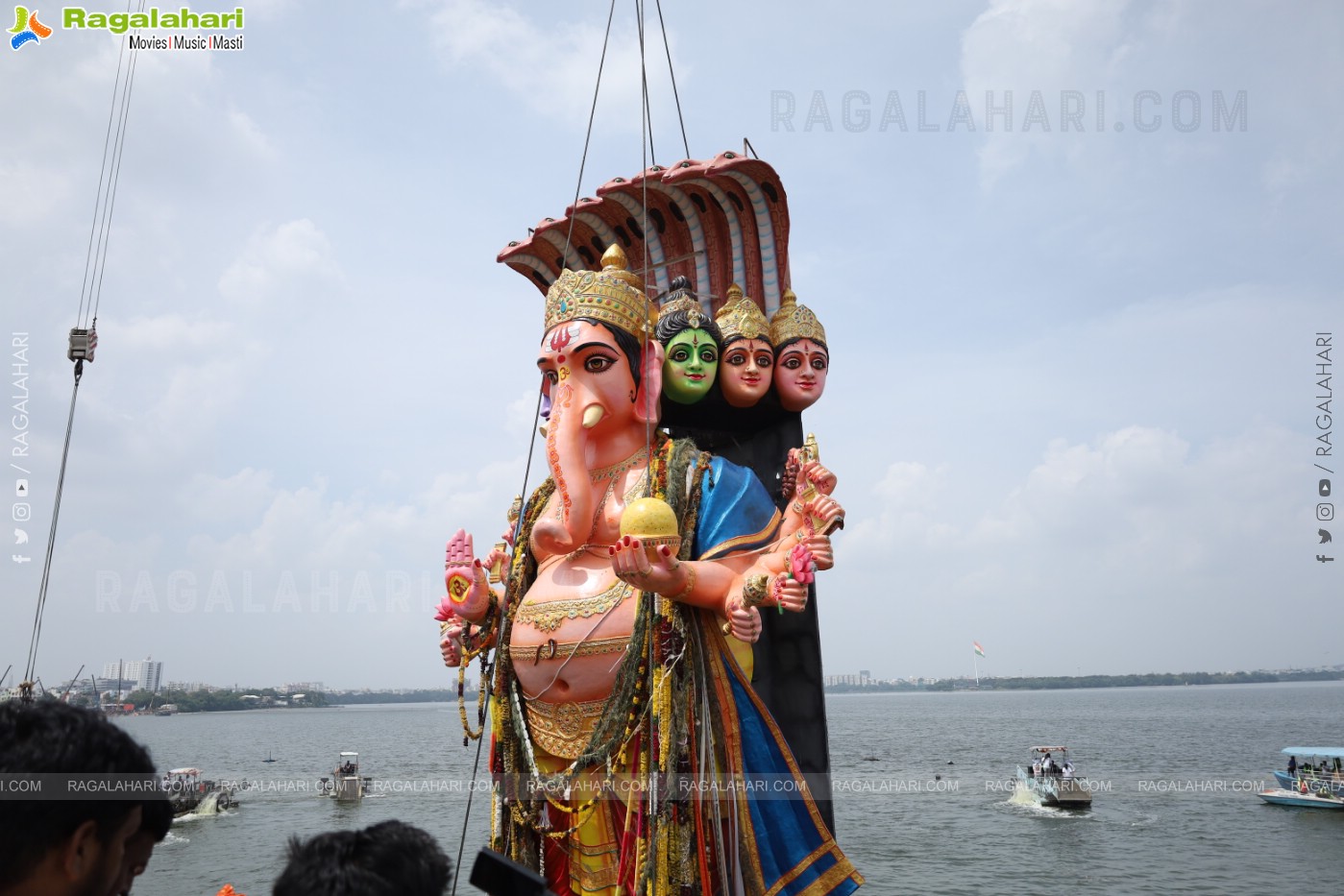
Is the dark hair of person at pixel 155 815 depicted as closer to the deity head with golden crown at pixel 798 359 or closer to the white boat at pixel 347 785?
the deity head with golden crown at pixel 798 359

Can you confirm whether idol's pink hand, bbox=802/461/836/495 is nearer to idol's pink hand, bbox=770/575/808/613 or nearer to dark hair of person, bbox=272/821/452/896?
idol's pink hand, bbox=770/575/808/613

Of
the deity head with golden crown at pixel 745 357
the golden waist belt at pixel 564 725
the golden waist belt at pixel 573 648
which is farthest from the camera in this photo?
the deity head with golden crown at pixel 745 357

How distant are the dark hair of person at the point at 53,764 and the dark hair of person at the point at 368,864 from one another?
0.97 ft

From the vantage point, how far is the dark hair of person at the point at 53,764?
1.41 metres

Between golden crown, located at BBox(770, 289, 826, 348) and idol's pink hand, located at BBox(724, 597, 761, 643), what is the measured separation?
6.24ft

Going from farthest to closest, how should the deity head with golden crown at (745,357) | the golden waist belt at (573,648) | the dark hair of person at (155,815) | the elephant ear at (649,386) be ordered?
the deity head with golden crown at (745,357) → the elephant ear at (649,386) → the golden waist belt at (573,648) → the dark hair of person at (155,815)

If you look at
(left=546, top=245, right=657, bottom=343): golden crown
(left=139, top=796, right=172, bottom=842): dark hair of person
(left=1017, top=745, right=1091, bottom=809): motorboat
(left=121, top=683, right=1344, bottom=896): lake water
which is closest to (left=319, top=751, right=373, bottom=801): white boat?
(left=121, top=683, right=1344, bottom=896): lake water

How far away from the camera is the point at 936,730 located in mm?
61156

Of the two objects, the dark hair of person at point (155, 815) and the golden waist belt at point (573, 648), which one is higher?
the golden waist belt at point (573, 648)

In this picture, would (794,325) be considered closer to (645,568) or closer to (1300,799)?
(645,568)

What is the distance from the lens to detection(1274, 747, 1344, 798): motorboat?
2223 cm

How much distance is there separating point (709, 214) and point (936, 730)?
61378 millimetres

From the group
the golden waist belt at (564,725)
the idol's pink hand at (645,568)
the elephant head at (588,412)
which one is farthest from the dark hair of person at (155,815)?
the elephant head at (588,412)

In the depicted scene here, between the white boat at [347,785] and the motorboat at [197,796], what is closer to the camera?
the motorboat at [197,796]
